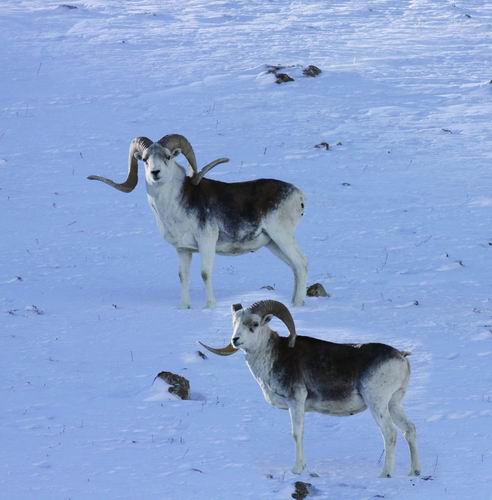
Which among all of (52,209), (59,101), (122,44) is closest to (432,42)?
(122,44)

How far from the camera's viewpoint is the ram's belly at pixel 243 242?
16.7 metres

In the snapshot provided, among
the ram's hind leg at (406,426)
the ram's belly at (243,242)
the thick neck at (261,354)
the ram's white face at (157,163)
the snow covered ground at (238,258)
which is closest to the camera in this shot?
the ram's hind leg at (406,426)

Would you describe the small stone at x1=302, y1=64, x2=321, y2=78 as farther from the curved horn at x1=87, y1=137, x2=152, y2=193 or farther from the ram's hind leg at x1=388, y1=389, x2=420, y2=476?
the ram's hind leg at x1=388, y1=389, x2=420, y2=476

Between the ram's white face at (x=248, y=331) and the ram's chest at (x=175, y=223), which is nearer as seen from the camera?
the ram's white face at (x=248, y=331)

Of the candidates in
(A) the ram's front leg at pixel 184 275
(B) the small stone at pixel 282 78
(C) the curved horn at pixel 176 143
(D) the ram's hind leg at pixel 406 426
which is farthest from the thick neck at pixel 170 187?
(B) the small stone at pixel 282 78

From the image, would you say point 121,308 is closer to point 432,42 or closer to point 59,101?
point 59,101

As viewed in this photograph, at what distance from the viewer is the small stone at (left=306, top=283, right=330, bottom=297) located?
17.1 metres

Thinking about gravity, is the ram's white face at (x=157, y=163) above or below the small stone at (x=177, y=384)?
above

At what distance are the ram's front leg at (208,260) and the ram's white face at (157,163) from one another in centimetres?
91

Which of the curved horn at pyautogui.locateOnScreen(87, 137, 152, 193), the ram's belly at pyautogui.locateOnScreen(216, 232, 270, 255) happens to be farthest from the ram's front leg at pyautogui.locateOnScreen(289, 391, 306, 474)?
the curved horn at pyautogui.locateOnScreen(87, 137, 152, 193)

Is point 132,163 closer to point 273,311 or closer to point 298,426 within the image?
point 273,311

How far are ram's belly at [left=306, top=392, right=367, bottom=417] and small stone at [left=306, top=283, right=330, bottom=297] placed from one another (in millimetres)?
5672

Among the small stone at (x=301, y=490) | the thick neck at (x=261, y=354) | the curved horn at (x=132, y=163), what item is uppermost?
the thick neck at (x=261, y=354)

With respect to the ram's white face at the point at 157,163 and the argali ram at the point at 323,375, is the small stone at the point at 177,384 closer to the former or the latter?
the argali ram at the point at 323,375
